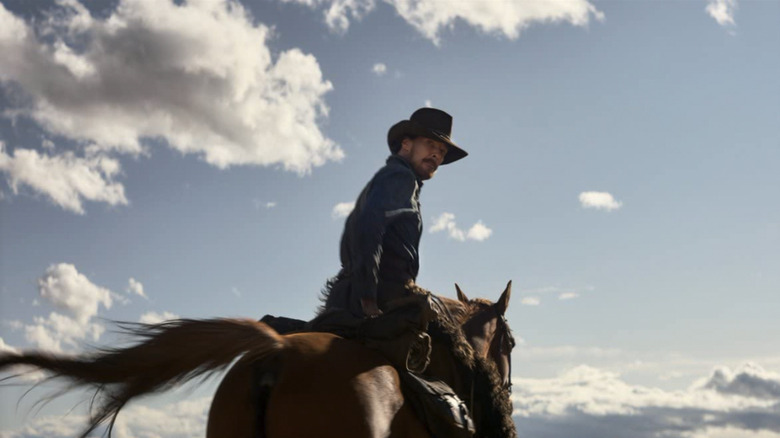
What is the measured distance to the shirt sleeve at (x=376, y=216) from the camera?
7395 millimetres

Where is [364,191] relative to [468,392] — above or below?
above

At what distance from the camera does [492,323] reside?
9.02m

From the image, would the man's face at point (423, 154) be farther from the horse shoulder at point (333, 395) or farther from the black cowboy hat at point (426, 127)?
the horse shoulder at point (333, 395)

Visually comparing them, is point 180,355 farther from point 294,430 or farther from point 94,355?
point 294,430

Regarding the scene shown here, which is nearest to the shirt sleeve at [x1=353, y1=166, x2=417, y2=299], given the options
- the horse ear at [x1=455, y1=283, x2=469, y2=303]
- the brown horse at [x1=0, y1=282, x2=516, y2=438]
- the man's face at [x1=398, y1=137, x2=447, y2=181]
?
the man's face at [x1=398, y1=137, x2=447, y2=181]

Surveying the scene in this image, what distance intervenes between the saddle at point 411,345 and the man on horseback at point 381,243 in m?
0.30

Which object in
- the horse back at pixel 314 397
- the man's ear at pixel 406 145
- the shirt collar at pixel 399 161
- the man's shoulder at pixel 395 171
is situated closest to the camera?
the horse back at pixel 314 397

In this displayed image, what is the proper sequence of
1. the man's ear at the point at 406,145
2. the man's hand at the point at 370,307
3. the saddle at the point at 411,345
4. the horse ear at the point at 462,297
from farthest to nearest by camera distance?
the horse ear at the point at 462,297 < the man's ear at the point at 406,145 < the man's hand at the point at 370,307 < the saddle at the point at 411,345

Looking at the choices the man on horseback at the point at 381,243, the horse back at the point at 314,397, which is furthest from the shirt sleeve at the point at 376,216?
the horse back at the point at 314,397

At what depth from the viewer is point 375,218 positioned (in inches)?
297

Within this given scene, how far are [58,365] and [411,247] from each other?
3.56 meters

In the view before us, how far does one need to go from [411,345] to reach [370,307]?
30.2 inches

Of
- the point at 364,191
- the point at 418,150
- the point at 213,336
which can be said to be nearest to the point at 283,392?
the point at 213,336

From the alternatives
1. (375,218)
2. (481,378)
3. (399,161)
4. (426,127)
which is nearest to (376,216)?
(375,218)
